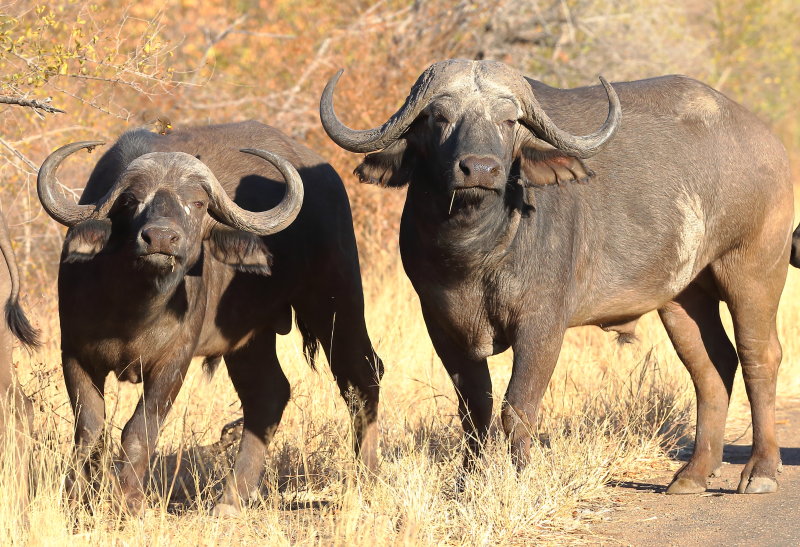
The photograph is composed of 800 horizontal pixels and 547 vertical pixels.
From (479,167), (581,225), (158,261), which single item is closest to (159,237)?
(158,261)

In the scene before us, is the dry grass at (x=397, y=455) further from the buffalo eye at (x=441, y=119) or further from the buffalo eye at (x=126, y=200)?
the buffalo eye at (x=441, y=119)

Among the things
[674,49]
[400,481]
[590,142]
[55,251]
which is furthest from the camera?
[674,49]

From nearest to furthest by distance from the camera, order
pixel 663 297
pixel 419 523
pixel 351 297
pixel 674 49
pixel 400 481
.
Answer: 1. pixel 419 523
2. pixel 400 481
3. pixel 663 297
4. pixel 351 297
5. pixel 674 49

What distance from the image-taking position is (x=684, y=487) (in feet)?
21.0

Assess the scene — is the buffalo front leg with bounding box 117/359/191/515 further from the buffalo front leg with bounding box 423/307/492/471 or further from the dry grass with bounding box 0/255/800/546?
the buffalo front leg with bounding box 423/307/492/471

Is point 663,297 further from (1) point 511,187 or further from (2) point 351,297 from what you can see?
(2) point 351,297

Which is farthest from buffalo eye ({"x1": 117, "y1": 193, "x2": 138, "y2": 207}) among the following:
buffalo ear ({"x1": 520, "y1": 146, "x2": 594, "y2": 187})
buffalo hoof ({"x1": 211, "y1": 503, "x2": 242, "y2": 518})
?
buffalo ear ({"x1": 520, "y1": 146, "x2": 594, "y2": 187})

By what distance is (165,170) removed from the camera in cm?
583

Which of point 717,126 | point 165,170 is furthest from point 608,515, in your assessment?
point 165,170

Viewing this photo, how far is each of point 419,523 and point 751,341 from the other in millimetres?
2727

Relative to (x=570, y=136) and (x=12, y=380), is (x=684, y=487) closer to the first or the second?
(x=570, y=136)

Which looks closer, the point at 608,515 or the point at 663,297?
the point at 608,515

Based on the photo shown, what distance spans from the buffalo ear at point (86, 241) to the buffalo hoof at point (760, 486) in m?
3.65

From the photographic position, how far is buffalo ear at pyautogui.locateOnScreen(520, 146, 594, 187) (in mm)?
5809
